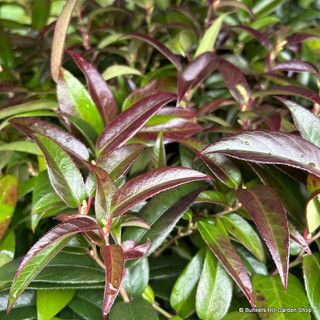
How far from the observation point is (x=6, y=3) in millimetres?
1220

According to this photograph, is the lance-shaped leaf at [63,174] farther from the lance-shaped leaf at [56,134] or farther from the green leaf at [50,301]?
the green leaf at [50,301]

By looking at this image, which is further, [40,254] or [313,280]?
[313,280]

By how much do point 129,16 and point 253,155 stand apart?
0.82m

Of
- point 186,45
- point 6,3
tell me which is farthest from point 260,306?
point 6,3

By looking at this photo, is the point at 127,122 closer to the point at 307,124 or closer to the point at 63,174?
the point at 63,174

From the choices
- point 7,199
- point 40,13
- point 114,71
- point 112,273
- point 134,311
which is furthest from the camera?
point 40,13

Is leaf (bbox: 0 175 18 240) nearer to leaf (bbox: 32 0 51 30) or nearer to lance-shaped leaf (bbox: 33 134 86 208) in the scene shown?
lance-shaped leaf (bbox: 33 134 86 208)

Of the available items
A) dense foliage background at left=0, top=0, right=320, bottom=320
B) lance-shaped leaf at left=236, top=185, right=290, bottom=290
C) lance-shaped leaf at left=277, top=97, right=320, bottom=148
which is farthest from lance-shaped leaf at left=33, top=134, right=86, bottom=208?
lance-shaped leaf at left=277, top=97, right=320, bottom=148

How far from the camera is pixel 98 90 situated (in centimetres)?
70

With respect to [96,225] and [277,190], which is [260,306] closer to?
Result: [277,190]

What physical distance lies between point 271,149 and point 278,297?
25 centimetres

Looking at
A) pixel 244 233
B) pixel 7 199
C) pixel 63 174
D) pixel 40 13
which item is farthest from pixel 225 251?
pixel 40 13

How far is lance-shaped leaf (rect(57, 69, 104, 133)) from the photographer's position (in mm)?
685

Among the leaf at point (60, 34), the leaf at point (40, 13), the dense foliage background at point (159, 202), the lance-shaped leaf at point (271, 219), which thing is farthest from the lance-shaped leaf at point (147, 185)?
the leaf at point (40, 13)
